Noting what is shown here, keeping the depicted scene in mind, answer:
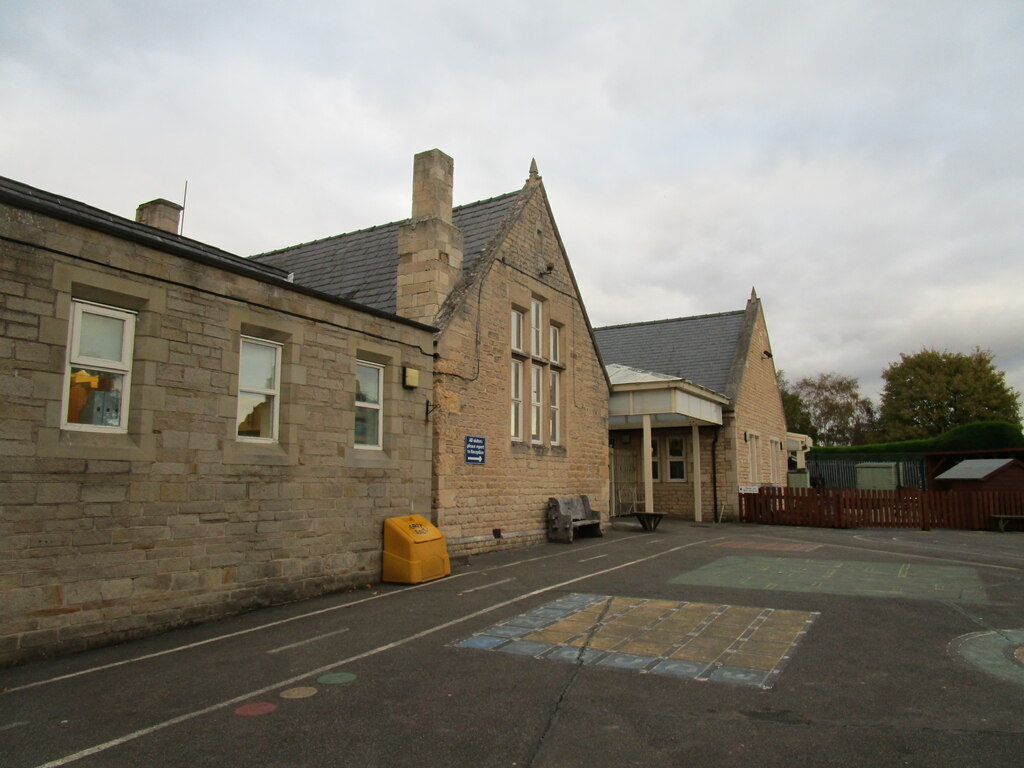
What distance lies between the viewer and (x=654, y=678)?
5.66 meters

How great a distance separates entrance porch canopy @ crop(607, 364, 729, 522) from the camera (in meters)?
19.0

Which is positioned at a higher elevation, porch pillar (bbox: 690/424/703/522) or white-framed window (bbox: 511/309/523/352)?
white-framed window (bbox: 511/309/523/352)

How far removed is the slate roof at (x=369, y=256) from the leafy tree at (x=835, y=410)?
51375 mm

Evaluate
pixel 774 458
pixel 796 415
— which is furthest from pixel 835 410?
pixel 774 458

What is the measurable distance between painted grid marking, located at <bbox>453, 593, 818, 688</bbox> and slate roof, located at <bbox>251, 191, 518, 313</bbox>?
25.4 ft

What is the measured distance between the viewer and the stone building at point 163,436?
6684mm

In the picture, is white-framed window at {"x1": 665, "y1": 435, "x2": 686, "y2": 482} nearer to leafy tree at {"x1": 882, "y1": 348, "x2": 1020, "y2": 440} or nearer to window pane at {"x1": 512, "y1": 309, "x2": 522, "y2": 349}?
window pane at {"x1": 512, "y1": 309, "x2": 522, "y2": 349}

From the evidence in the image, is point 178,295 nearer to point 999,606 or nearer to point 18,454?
point 18,454

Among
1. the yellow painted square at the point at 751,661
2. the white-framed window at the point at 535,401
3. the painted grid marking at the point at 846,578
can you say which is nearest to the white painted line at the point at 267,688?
the painted grid marking at the point at 846,578

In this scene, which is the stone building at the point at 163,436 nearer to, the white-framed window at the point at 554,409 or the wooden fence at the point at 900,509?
the white-framed window at the point at 554,409

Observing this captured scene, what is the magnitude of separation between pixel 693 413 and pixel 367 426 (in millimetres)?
11656

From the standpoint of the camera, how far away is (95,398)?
24.4 feet

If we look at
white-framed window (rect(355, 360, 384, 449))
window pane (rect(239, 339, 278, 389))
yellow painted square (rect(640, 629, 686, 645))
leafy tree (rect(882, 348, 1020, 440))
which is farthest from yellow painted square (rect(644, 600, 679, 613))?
leafy tree (rect(882, 348, 1020, 440))

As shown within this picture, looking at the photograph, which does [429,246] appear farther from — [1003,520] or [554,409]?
[1003,520]
